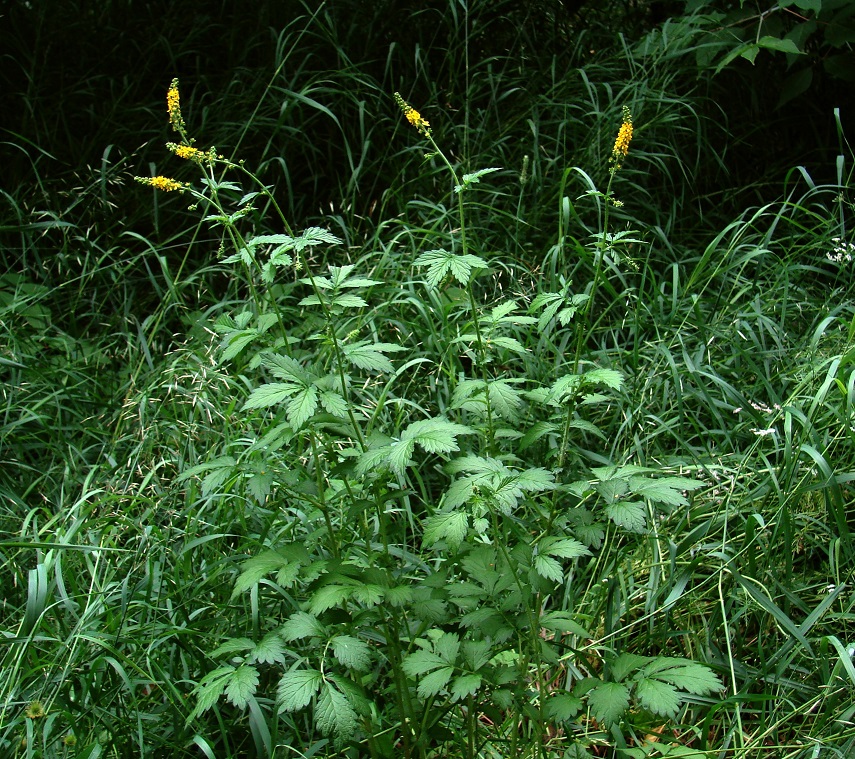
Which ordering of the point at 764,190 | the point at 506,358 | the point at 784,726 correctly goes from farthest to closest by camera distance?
the point at 764,190
the point at 506,358
the point at 784,726

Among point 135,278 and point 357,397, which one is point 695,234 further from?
point 135,278

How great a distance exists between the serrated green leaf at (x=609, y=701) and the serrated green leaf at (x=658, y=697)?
3 centimetres

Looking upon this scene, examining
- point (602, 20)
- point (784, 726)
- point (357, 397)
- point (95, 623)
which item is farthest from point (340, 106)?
point (784, 726)

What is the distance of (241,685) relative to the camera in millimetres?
1690

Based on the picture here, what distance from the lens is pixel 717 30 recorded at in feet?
12.7

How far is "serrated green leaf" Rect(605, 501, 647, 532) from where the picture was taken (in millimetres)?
1690

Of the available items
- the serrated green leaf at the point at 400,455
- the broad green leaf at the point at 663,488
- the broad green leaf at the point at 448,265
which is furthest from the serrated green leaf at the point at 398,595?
the broad green leaf at the point at 448,265

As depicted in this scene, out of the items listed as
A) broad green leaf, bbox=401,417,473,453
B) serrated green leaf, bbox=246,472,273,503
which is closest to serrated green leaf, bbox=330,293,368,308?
broad green leaf, bbox=401,417,473,453

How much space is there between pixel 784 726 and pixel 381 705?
87 centimetres

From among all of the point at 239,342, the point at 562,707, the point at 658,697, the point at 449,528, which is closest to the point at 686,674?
the point at 658,697

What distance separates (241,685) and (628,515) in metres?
0.72

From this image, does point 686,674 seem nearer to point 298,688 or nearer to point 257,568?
point 298,688

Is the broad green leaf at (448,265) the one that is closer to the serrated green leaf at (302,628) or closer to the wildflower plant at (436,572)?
the wildflower plant at (436,572)

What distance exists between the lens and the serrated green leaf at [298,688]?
65.0 inches
